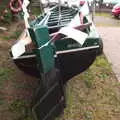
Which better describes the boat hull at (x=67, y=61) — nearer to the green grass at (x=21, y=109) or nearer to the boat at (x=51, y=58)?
the boat at (x=51, y=58)

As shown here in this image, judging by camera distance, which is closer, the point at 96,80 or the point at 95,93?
the point at 95,93

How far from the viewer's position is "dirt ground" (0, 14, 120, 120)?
677 centimetres

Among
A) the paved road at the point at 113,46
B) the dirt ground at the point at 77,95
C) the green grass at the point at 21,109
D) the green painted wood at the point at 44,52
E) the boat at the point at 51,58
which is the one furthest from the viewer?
the paved road at the point at 113,46

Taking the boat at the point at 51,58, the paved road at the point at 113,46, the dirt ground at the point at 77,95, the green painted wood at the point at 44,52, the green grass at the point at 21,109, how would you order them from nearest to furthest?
A: the green painted wood at the point at 44,52 → the boat at the point at 51,58 → the green grass at the point at 21,109 → the dirt ground at the point at 77,95 → the paved road at the point at 113,46

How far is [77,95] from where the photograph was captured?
7543 millimetres

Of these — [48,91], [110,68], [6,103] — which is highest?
[48,91]

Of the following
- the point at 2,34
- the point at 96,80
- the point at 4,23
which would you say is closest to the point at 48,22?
the point at 96,80

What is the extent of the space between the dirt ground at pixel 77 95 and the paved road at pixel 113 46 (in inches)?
18.3

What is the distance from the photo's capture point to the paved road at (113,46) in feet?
31.3

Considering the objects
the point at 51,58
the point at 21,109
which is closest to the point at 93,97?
the point at 21,109

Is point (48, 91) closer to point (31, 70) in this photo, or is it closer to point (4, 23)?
point (31, 70)

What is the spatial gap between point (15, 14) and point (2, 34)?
5.43ft

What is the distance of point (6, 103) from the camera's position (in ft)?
23.0

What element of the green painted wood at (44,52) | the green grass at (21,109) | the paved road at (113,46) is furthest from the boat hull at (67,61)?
the paved road at (113,46)
